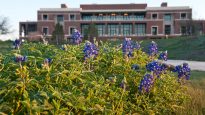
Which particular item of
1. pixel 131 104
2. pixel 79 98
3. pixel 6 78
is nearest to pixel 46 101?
pixel 79 98

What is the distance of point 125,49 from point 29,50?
5.60ft

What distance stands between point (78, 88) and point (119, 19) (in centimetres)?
8467

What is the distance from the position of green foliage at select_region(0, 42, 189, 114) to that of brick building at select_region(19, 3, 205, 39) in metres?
80.8

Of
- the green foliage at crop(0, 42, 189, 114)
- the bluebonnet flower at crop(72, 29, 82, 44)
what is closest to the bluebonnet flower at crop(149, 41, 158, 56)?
the green foliage at crop(0, 42, 189, 114)

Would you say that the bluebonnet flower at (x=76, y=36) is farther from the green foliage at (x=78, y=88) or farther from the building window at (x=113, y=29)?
the building window at (x=113, y=29)

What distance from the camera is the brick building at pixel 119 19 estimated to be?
87.9 meters

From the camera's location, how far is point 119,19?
8869 centimetres

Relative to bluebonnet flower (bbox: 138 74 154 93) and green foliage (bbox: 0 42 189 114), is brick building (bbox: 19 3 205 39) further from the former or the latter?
bluebonnet flower (bbox: 138 74 154 93)

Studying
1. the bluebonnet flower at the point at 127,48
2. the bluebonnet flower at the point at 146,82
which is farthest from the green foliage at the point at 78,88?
the bluebonnet flower at the point at 146,82

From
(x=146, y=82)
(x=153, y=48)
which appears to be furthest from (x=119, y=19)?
(x=146, y=82)

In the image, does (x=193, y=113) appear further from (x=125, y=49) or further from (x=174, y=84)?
→ (x=125, y=49)

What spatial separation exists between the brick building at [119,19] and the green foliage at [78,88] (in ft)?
265

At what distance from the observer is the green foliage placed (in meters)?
3.94

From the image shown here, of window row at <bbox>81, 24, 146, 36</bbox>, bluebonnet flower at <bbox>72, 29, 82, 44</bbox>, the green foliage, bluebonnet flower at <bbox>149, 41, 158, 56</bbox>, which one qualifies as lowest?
the green foliage
